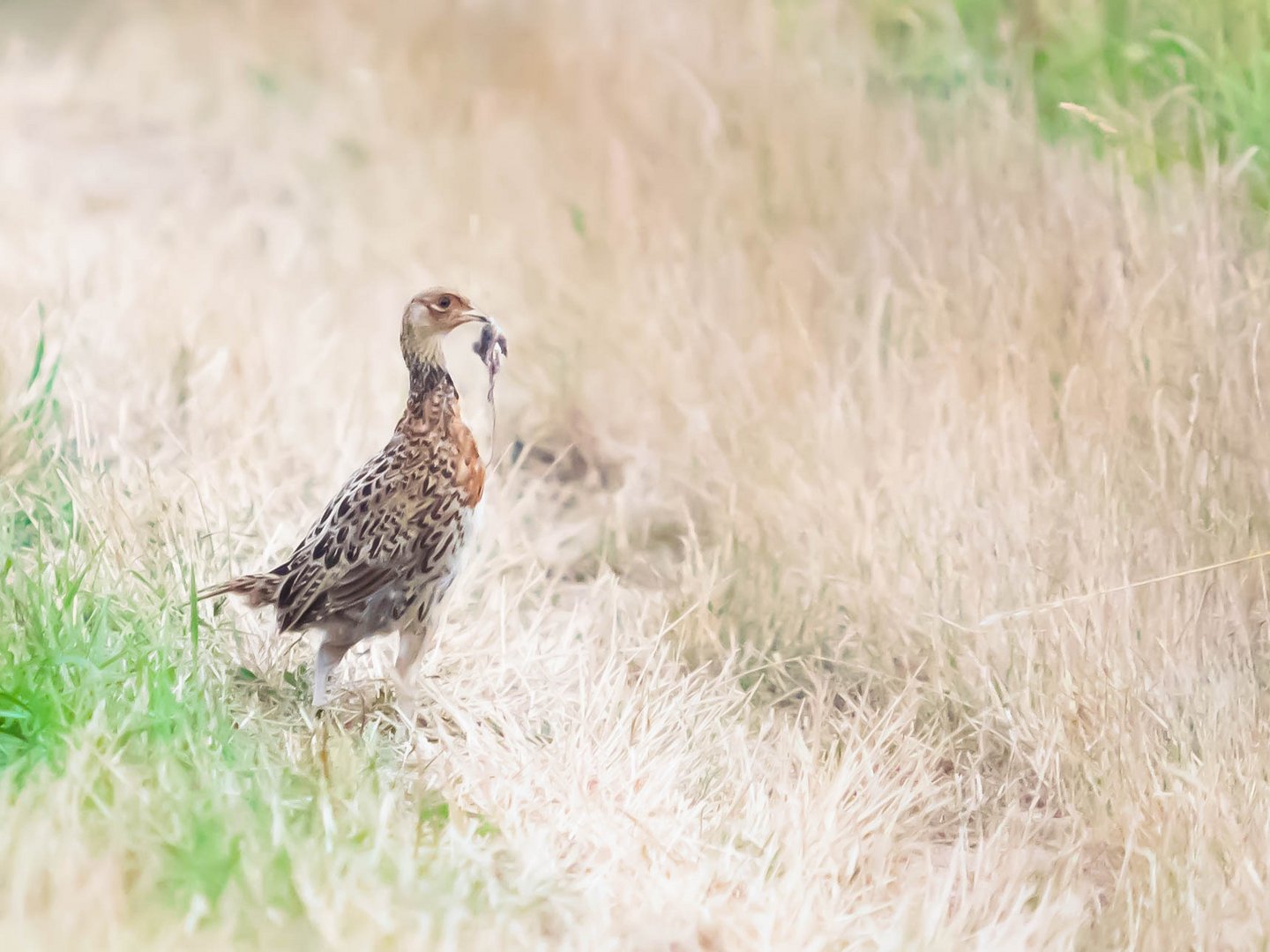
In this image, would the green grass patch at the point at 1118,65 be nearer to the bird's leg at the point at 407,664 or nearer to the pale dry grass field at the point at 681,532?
the pale dry grass field at the point at 681,532

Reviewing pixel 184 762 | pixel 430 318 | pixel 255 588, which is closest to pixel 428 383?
pixel 430 318

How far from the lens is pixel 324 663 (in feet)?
10.3

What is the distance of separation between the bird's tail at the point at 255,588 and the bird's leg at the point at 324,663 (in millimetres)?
140

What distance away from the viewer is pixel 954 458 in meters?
3.98

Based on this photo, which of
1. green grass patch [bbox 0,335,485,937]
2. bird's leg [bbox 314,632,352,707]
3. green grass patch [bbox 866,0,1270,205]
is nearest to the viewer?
green grass patch [bbox 0,335,485,937]

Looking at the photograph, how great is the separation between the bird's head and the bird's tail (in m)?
0.53

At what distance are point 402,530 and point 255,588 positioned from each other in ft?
1.10

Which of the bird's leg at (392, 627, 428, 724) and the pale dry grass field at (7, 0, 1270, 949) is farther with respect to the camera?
the bird's leg at (392, 627, 428, 724)

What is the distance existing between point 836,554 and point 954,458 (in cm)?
42

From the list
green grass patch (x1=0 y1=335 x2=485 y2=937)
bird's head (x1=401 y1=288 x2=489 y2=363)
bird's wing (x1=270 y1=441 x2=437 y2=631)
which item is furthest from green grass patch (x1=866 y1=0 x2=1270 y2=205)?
green grass patch (x1=0 y1=335 x2=485 y2=937)

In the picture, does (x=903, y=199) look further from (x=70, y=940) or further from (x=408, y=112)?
(x=70, y=940)

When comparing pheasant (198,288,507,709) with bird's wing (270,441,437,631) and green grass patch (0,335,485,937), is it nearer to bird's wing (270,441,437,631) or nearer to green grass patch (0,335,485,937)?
bird's wing (270,441,437,631)

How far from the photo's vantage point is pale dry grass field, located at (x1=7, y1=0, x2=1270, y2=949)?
8.95ft

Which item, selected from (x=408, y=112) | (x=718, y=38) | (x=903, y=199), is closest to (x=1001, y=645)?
(x=903, y=199)
